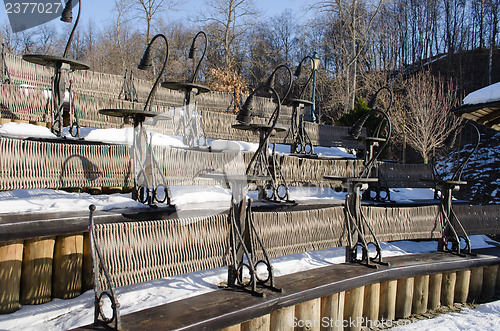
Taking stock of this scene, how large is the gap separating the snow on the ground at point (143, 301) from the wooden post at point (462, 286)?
191mm

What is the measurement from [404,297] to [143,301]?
2431 millimetres

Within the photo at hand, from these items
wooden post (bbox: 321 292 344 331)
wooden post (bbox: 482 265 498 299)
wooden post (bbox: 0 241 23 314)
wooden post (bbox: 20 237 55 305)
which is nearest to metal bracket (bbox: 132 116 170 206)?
wooden post (bbox: 20 237 55 305)

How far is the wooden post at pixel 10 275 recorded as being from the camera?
253 centimetres

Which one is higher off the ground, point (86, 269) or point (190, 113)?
point (190, 113)

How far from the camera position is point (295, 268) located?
370cm

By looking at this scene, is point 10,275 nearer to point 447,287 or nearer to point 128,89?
Answer: point 447,287

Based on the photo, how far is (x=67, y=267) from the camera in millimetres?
2814

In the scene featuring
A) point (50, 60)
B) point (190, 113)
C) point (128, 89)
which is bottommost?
point (190, 113)

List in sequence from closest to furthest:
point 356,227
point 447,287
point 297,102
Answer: point 356,227 → point 447,287 → point 297,102

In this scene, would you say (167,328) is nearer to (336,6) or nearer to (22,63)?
(22,63)

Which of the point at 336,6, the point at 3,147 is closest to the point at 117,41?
the point at 336,6

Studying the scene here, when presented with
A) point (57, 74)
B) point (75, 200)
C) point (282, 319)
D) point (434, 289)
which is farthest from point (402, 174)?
point (57, 74)

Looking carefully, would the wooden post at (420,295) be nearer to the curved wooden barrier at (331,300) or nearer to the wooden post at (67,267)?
the curved wooden barrier at (331,300)

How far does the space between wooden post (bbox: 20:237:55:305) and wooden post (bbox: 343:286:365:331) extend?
2.33m
